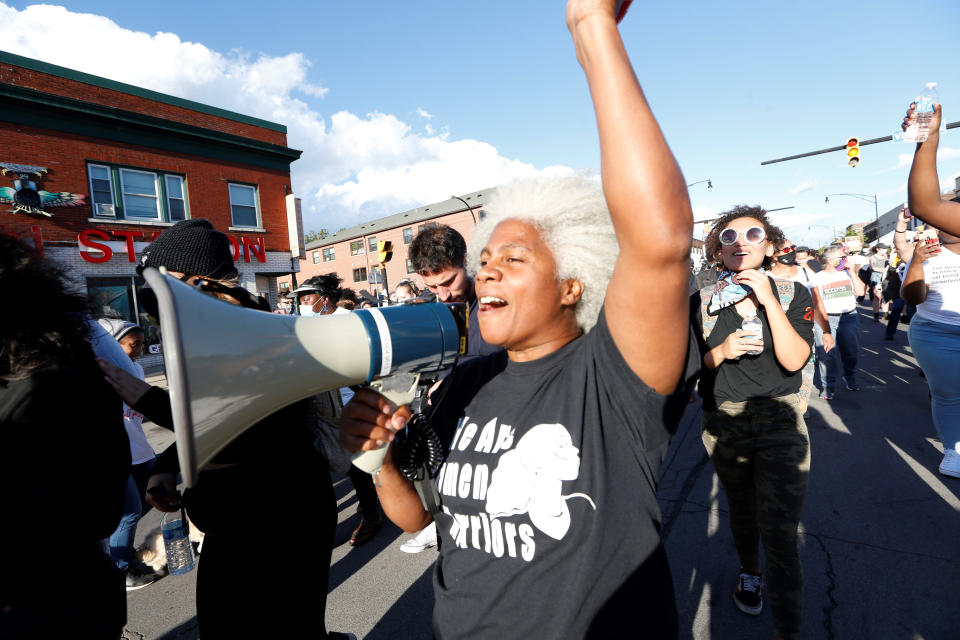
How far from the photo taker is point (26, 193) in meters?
11.0

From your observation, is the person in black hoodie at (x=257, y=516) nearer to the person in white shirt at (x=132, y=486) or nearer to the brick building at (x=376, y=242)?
the person in white shirt at (x=132, y=486)

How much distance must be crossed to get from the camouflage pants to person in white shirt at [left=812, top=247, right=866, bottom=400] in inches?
187

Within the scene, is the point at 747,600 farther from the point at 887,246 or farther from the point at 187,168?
the point at 887,246

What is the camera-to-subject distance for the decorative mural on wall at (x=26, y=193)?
35.7 feet

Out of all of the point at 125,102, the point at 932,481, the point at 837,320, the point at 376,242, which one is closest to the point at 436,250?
the point at 932,481

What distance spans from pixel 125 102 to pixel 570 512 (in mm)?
16354

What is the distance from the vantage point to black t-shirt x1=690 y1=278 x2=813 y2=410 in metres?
2.29

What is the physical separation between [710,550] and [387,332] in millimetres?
3069

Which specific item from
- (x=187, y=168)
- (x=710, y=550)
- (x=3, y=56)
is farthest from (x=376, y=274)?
(x=710, y=550)

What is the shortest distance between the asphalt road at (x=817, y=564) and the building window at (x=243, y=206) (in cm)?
1271

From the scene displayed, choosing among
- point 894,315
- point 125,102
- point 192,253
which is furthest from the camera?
point 125,102

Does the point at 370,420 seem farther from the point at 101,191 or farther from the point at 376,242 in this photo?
the point at 376,242

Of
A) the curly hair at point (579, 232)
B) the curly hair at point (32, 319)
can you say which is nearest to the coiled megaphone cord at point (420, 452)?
the curly hair at point (579, 232)

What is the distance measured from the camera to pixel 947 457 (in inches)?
121
